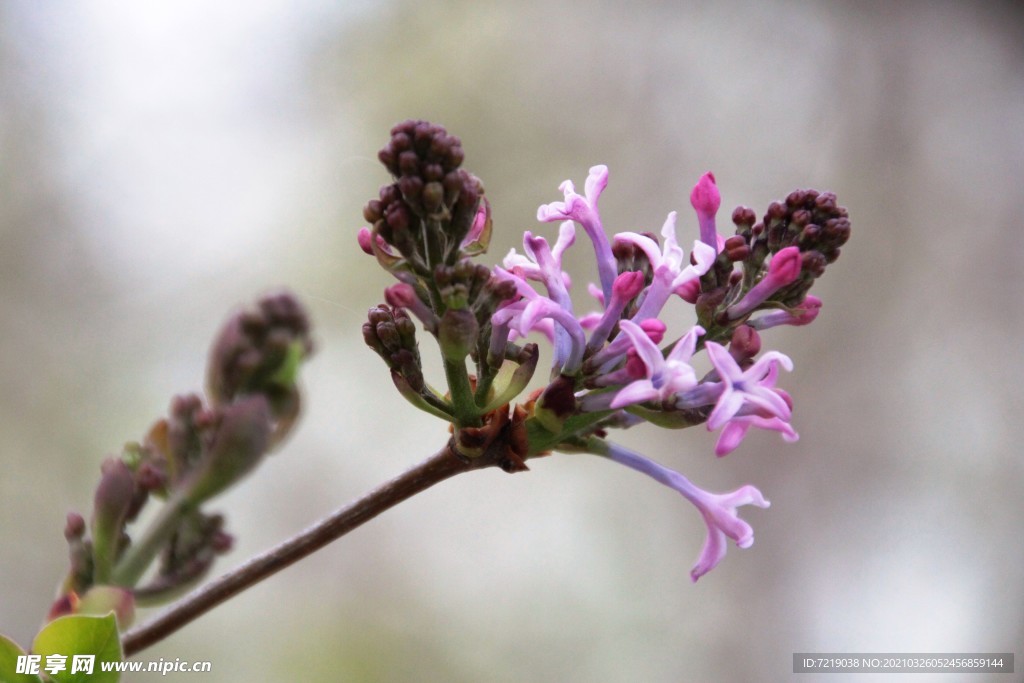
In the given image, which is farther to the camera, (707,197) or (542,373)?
(542,373)

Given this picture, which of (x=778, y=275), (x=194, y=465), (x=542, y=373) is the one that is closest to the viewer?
(x=194, y=465)

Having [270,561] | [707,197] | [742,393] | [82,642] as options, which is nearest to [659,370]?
[742,393]

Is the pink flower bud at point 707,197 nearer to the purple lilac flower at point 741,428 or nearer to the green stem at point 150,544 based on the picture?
the purple lilac flower at point 741,428

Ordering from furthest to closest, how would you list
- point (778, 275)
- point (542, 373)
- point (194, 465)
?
point (542, 373), point (778, 275), point (194, 465)

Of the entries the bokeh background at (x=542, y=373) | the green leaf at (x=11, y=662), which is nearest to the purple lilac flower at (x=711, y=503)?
the green leaf at (x=11, y=662)

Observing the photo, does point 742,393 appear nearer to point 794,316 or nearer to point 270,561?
point 794,316

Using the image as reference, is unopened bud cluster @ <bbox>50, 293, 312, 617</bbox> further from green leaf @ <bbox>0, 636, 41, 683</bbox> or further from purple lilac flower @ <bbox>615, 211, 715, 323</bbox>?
purple lilac flower @ <bbox>615, 211, 715, 323</bbox>

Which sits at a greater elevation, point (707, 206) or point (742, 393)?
point (707, 206)

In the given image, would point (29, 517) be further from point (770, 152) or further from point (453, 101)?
point (770, 152)
